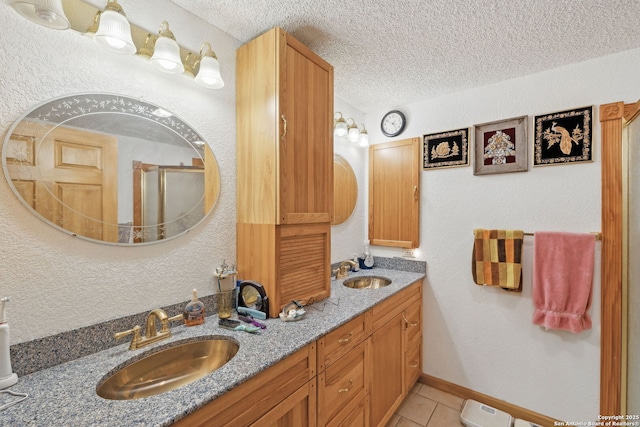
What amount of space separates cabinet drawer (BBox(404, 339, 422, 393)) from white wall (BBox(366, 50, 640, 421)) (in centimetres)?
8

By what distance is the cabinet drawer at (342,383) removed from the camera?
1195 millimetres

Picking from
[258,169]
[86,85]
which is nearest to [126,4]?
[86,85]

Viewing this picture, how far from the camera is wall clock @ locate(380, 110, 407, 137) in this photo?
2.32 m

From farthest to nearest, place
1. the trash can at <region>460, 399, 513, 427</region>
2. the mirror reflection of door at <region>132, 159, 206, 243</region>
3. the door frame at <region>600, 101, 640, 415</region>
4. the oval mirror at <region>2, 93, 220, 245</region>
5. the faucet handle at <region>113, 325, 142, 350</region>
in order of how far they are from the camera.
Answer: the trash can at <region>460, 399, 513, 427</region>, the door frame at <region>600, 101, 640, 415</region>, the mirror reflection of door at <region>132, 159, 206, 243</region>, the faucet handle at <region>113, 325, 142, 350</region>, the oval mirror at <region>2, 93, 220, 245</region>

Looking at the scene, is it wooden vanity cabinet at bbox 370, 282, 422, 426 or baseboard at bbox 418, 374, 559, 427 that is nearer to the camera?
wooden vanity cabinet at bbox 370, 282, 422, 426

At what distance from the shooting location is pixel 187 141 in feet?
4.21

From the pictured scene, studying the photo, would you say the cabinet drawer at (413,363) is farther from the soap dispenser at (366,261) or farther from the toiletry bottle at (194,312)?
the toiletry bottle at (194,312)

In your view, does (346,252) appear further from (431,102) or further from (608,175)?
(608,175)

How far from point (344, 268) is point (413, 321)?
657mm

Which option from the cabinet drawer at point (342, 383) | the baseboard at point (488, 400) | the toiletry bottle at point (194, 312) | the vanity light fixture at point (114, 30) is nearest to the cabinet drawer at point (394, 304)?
the cabinet drawer at point (342, 383)

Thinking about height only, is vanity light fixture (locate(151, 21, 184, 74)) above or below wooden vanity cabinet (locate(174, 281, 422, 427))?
above

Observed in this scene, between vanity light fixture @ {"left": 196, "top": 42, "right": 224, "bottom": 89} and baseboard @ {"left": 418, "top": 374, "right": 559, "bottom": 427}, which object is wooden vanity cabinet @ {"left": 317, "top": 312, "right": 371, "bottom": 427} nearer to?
baseboard @ {"left": 418, "top": 374, "right": 559, "bottom": 427}

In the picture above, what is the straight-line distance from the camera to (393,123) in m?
2.37

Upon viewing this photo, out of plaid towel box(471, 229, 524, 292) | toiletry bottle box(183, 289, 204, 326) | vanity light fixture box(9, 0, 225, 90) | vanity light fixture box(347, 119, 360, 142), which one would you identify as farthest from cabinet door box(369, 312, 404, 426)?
vanity light fixture box(9, 0, 225, 90)
